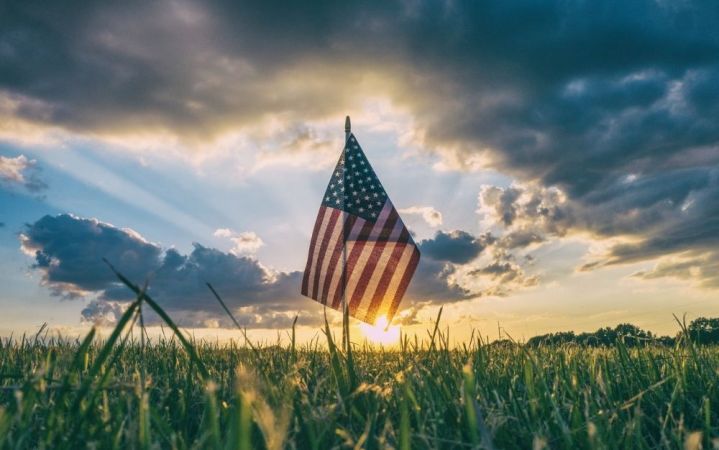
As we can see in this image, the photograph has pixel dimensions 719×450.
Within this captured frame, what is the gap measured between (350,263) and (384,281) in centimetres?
77

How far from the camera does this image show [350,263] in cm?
1145

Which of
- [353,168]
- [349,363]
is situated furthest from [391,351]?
[353,168]

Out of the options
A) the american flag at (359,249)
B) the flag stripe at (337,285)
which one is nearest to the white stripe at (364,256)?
the american flag at (359,249)

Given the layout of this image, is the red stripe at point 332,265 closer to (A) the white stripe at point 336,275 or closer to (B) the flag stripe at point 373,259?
(A) the white stripe at point 336,275

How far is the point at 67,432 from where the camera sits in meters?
2.01

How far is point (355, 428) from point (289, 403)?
275 millimetres

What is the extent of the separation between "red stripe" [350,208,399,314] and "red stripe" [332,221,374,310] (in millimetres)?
237

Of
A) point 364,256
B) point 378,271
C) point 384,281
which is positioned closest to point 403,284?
point 384,281

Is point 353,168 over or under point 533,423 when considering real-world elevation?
over

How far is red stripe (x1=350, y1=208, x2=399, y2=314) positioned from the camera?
1108 cm

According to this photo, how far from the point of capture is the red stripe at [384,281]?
11047 mm

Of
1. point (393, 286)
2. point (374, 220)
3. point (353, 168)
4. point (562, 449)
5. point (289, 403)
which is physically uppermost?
point (353, 168)

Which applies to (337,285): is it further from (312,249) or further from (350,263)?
(312,249)

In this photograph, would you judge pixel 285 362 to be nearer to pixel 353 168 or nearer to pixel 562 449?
pixel 562 449
